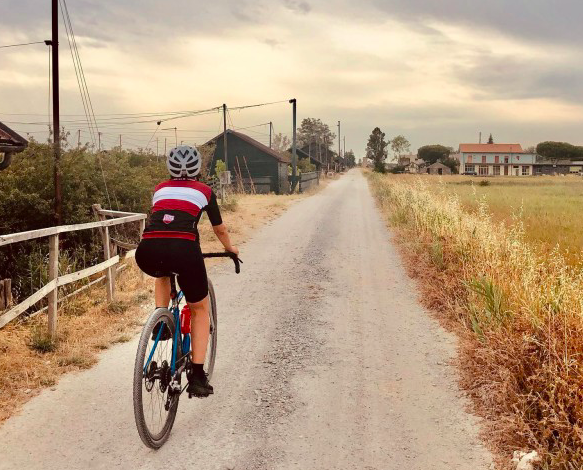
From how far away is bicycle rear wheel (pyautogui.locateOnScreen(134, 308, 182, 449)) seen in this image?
3.30 metres

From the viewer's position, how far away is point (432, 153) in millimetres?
151000

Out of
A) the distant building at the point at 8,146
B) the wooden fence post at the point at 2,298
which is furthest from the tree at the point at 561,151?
the wooden fence post at the point at 2,298

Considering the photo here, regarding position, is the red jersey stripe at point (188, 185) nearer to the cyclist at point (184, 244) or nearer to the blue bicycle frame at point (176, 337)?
the cyclist at point (184, 244)

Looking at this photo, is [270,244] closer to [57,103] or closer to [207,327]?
[57,103]

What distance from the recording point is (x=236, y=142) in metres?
45.1

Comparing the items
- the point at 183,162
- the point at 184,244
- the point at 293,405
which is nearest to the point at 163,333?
the point at 184,244

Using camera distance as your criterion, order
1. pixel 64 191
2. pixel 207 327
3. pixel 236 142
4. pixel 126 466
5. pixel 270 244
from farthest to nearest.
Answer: pixel 236 142 → pixel 270 244 → pixel 64 191 → pixel 207 327 → pixel 126 466

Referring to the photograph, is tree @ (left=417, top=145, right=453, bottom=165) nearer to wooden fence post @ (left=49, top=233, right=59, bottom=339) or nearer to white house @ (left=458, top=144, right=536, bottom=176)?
white house @ (left=458, top=144, right=536, bottom=176)

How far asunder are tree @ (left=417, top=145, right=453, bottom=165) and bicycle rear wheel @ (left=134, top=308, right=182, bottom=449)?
151927 millimetres

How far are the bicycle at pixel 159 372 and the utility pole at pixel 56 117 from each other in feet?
25.6

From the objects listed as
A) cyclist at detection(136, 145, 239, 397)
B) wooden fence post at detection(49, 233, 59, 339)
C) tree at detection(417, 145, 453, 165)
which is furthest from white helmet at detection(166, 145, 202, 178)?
tree at detection(417, 145, 453, 165)

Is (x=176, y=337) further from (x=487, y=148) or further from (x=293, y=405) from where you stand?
(x=487, y=148)

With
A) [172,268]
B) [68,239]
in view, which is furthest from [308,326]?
[68,239]

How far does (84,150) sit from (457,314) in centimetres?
887
